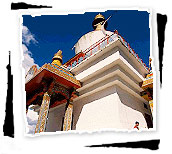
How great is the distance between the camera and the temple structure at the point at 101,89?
6805mm

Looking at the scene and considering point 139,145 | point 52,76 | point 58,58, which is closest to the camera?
point 139,145

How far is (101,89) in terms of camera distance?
25.3 feet

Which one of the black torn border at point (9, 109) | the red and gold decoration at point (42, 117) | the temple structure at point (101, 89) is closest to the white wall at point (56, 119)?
the temple structure at point (101, 89)

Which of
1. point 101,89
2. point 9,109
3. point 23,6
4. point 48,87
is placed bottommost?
point 9,109

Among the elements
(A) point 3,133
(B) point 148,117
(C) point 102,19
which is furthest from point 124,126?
(C) point 102,19

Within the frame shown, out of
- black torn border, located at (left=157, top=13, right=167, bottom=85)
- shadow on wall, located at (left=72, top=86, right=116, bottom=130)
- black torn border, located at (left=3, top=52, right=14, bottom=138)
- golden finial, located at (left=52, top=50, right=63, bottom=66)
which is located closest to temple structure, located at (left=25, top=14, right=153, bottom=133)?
shadow on wall, located at (left=72, top=86, right=116, bottom=130)

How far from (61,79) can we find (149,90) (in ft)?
15.1

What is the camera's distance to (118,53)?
7.02m

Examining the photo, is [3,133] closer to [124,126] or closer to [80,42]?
[124,126]

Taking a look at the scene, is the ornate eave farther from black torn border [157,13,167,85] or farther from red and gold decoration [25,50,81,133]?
black torn border [157,13,167,85]

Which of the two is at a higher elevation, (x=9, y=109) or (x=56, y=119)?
(x=9, y=109)

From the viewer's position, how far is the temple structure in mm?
6805

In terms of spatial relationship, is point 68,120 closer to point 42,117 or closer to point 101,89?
point 42,117

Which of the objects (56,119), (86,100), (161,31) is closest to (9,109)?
(161,31)
